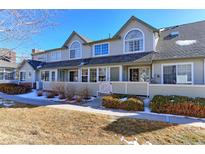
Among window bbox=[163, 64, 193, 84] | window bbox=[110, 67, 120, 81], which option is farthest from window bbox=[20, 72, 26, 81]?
window bbox=[163, 64, 193, 84]

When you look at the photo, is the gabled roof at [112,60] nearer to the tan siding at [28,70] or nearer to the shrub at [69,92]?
the shrub at [69,92]

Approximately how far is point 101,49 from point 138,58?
5.11 meters

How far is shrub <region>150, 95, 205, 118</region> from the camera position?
885 cm

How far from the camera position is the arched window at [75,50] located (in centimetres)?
2056

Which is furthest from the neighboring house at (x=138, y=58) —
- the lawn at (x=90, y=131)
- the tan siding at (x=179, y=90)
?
the lawn at (x=90, y=131)

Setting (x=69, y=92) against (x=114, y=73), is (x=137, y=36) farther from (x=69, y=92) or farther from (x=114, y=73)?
(x=69, y=92)

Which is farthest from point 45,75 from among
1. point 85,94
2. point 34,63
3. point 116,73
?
point 116,73

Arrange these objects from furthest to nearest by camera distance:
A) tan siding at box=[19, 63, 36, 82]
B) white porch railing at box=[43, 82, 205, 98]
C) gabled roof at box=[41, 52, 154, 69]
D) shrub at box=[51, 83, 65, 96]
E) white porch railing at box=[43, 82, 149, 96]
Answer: tan siding at box=[19, 63, 36, 82]
shrub at box=[51, 83, 65, 96]
gabled roof at box=[41, 52, 154, 69]
white porch railing at box=[43, 82, 149, 96]
white porch railing at box=[43, 82, 205, 98]

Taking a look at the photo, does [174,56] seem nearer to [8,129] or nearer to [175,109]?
[175,109]

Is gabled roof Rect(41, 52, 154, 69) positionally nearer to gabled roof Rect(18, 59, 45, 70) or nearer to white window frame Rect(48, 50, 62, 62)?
white window frame Rect(48, 50, 62, 62)

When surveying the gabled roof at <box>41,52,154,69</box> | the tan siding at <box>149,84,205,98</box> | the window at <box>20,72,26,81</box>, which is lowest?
the tan siding at <box>149,84,205,98</box>

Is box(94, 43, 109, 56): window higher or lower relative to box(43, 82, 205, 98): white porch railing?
higher

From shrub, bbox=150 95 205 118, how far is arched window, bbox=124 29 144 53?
22.0ft
